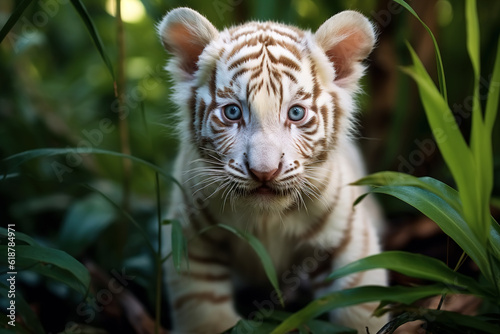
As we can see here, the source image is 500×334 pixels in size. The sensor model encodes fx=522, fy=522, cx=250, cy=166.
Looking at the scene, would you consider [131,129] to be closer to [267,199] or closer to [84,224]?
[84,224]

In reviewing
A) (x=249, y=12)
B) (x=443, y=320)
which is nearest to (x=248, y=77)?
(x=443, y=320)

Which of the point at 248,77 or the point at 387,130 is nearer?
the point at 248,77

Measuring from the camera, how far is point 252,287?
2.80 meters

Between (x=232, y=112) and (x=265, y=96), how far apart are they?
0.15 metres

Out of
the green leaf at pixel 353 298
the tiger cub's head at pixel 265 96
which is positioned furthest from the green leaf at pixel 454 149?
the tiger cub's head at pixel 265 96

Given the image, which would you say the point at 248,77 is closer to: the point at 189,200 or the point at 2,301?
the point at 189,200

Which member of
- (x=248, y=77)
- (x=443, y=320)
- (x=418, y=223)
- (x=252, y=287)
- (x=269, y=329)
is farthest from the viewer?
(x=418, y=223)

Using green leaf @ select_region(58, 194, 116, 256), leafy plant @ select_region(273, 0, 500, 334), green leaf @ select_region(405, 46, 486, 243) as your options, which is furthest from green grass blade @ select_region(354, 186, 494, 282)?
green leaf @ select_region(58, 194, 116, 256)

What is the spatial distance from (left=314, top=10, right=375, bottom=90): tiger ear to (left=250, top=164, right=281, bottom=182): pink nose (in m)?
0.57

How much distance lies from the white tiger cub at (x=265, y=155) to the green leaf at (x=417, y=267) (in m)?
0.45

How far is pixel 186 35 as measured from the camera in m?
2.04

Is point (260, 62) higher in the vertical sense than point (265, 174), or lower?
higher

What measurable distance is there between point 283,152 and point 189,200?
0.60 metres

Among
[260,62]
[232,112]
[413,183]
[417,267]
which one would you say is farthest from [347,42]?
[417,267]
